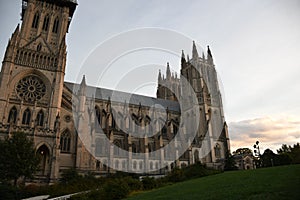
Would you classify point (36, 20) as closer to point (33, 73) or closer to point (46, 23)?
point (46, 23)

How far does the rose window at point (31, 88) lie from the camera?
35.8 metres

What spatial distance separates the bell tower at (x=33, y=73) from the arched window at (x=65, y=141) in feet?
9.45

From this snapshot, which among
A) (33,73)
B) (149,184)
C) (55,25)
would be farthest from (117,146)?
(55,25)

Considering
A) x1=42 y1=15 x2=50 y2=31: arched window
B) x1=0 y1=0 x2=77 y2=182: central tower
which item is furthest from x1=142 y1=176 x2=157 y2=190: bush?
x1=42 y1=15 x2=50 y2=31: arched window

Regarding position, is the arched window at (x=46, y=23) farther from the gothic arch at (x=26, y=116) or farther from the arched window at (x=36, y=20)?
the gothic arch at (x=26, y=116)

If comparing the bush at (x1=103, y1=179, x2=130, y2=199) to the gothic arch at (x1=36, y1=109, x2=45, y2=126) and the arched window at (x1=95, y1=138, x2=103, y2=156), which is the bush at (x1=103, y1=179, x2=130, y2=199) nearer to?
the gothic arch at (x1=36, y1=109, x2=45, y2=126)

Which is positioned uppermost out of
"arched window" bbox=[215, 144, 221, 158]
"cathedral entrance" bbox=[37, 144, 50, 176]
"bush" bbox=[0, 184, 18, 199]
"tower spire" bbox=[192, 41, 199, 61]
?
"tower spire" bbox=[192, 41, 199, 61]

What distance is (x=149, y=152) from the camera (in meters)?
45.8

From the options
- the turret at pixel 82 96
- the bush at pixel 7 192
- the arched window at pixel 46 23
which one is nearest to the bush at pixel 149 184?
the bush at pixel 7 192

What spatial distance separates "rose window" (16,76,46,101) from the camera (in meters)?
35.8

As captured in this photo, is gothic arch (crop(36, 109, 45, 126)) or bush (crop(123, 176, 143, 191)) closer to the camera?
bush (crop(123, 176, 143, 191))

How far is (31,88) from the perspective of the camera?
36.8 meters

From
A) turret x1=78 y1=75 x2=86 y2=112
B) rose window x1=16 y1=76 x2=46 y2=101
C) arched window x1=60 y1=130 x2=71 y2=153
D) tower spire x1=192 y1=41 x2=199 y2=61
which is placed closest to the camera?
arched window x1=60 y1=130 x2=71 y2=153

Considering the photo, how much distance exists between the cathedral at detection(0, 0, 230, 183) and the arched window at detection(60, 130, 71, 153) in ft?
0.50
